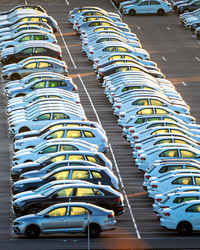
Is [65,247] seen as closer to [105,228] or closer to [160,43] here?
[105,228]

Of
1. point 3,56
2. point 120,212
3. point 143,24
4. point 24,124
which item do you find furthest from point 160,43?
point 120,212

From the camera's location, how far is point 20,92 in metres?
53.3

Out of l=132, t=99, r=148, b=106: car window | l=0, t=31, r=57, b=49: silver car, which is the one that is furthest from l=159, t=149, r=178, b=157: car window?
l=0, t=31, r=57, b=49: silver car

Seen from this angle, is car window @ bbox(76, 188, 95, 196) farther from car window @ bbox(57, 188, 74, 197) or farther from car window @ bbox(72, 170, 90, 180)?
car window @ bbox(72, 170, 90, 180)

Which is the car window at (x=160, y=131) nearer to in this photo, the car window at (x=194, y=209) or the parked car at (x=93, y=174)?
the parked car at (x=93, y=174)

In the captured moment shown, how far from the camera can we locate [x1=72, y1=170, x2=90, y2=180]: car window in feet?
125

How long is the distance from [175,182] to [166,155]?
11.9ft

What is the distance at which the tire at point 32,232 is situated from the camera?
3388cm

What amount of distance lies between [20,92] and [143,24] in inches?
1100

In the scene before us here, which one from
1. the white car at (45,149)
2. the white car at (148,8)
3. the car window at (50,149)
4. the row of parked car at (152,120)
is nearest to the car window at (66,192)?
the row of parked car at (152,120)

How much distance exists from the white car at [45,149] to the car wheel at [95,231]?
26.4ft

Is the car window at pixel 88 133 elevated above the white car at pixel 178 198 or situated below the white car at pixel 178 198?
above

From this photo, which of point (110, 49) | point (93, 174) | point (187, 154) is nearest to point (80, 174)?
point (93, 174)

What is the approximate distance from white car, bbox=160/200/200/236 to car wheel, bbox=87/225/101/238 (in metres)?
2.50
